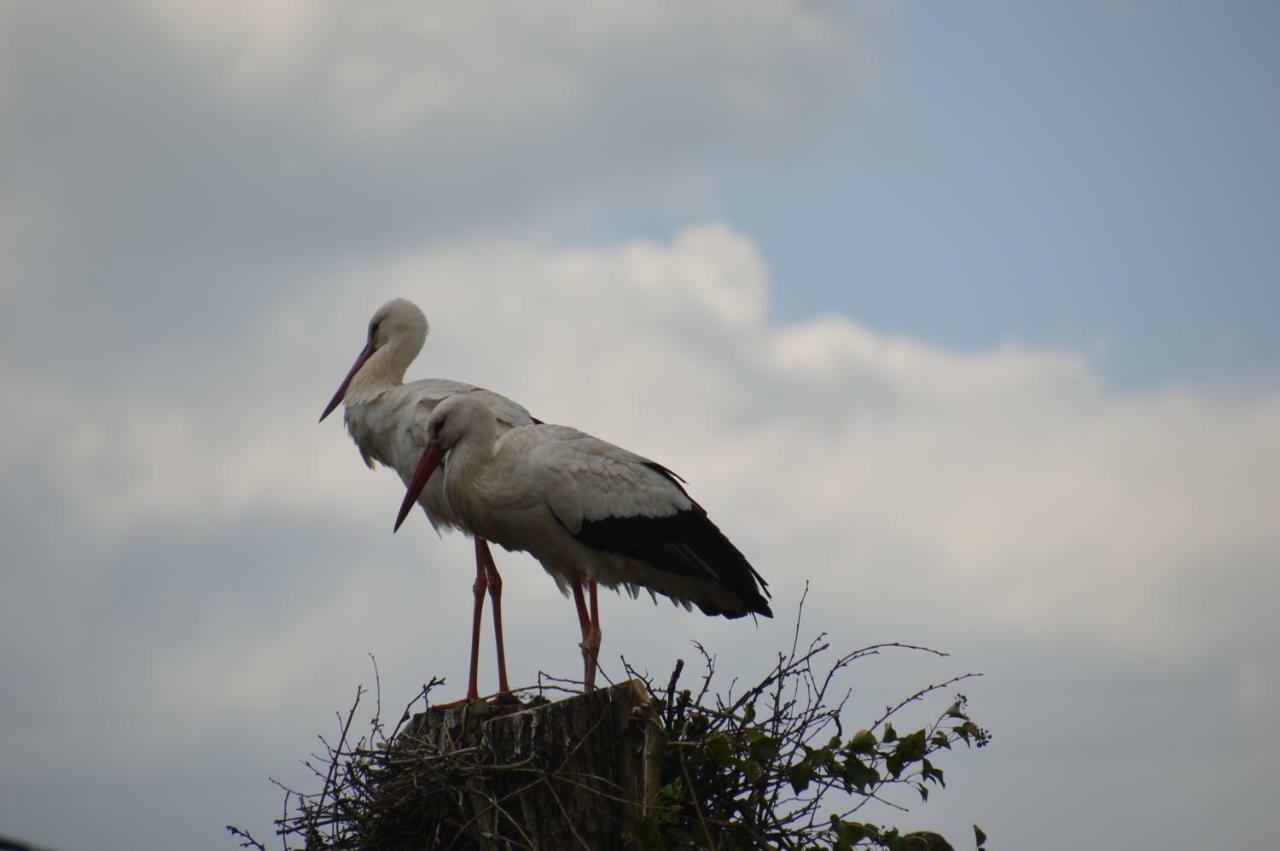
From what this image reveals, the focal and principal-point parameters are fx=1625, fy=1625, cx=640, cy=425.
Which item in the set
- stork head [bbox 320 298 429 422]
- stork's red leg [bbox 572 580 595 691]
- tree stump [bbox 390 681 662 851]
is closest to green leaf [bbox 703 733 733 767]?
tree stump [bbox 390 681 662 851]

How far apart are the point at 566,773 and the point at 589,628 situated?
2743 millimetres

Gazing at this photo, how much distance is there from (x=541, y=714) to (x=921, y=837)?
1364 millimetres

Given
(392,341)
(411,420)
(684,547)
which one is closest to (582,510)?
(684,547)

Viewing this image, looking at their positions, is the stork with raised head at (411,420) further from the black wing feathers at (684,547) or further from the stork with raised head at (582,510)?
the black wing feathers at (684,547)

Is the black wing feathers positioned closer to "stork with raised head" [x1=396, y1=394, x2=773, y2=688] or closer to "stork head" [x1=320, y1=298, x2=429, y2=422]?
"stork with raised head" [x1=396, y1=394, x2=773, y2=688]

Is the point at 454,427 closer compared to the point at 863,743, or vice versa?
the point at 863,743

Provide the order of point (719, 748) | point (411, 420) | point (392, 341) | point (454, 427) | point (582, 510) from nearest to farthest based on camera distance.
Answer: point (719, 748)
point (582, 510)
point (454, 427)
point (411, 420)
point (392, 341)

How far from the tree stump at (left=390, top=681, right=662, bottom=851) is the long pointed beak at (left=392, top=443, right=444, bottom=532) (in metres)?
2.84

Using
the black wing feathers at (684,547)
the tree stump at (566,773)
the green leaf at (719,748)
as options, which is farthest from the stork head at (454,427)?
the green leaf at (719,748)

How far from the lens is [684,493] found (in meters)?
7.66

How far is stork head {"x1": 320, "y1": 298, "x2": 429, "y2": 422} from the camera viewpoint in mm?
9289

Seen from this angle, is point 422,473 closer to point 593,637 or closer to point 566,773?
point 593,637

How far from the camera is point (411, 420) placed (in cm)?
818

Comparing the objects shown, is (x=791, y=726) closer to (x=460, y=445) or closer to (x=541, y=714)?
(x=541, y=714)
